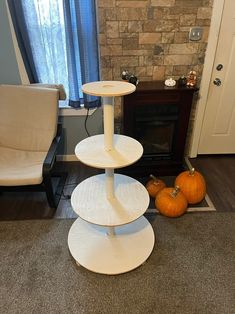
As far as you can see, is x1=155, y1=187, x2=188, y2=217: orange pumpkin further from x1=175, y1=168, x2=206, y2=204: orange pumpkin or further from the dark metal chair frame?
the dark metal chair frame

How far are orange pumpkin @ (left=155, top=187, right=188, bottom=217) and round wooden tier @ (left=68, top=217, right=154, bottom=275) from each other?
18 centimetres

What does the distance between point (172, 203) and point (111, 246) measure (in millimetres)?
580

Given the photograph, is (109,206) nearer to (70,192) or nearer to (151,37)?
(70,192)

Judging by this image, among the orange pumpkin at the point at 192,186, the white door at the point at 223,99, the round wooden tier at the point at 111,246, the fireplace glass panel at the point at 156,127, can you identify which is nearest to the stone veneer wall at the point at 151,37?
the white door at the point at 223,99

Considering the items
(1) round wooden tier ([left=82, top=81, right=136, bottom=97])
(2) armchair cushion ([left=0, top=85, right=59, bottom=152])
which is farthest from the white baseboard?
(1) round wooden tier ([left=82, top=81, right=136, bottom=97])

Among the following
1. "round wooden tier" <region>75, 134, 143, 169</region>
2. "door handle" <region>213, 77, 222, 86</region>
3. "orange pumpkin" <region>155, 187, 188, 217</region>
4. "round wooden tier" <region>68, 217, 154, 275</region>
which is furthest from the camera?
"door handle" <region>213, 77, 222, 86</region>

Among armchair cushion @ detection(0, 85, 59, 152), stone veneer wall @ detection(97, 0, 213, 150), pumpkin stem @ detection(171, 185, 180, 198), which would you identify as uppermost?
stone veneer wall @ detection(97, 0, 213, 150)

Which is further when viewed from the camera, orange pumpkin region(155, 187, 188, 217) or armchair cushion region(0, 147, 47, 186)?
orange pumpkin region(155, 187, 188, 217)

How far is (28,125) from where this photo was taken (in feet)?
7.00

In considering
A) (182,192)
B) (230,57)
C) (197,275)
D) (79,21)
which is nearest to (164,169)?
(182,192)

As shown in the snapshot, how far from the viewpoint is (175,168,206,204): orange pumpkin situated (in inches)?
74.4

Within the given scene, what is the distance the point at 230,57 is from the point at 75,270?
2254mm

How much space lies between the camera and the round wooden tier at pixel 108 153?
4.07ft

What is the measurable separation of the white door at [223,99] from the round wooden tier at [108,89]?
1.38 metres
